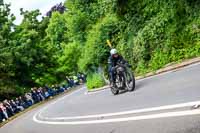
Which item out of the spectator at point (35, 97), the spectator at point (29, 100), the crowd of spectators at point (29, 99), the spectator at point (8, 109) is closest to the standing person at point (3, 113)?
the crowd of spectators at point (29, 99)

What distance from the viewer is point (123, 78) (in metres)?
16.5

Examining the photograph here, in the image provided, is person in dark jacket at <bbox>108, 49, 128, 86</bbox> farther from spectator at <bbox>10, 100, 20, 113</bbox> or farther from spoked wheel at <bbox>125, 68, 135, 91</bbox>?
spectator at <bbox>10, 100, 20, 113</bbox>

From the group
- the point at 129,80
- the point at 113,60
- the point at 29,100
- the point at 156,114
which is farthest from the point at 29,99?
the point at 156,114

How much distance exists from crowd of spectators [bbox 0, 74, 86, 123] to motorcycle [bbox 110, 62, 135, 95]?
56.9 feet

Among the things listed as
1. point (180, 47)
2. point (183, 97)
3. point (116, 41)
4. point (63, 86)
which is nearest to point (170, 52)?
point (180, 47)

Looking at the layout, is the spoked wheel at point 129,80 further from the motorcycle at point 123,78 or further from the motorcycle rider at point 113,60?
the motorcycle rider at point 113,60

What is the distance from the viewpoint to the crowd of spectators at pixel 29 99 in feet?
113

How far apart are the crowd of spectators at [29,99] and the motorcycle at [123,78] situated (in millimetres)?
17346

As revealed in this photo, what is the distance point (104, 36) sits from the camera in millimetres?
27000

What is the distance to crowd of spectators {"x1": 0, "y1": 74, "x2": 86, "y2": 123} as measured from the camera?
34.4 m

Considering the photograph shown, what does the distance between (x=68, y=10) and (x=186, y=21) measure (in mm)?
17161

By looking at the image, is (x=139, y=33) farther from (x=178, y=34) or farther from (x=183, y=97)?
(x=183, y=97)

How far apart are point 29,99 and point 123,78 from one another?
26.3 metres

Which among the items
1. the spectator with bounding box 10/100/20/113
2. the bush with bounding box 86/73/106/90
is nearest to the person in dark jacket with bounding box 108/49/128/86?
the bush with bounding box 86/73/106/90
